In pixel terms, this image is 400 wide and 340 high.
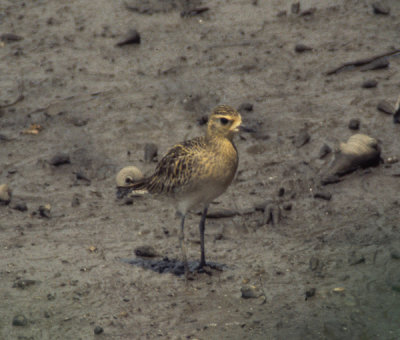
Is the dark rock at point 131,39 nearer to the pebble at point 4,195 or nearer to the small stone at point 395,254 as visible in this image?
the pebble at point 4,195

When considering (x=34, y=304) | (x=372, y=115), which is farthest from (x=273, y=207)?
(x=34, y=304)

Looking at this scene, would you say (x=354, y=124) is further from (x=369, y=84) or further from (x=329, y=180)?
(x=329, y=180)

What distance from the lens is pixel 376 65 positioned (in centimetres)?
979

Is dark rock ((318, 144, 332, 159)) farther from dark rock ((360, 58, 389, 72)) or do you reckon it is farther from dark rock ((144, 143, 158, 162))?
dark rock ((144, 143, 158, 162))

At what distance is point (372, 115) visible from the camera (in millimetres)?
Result: 9125

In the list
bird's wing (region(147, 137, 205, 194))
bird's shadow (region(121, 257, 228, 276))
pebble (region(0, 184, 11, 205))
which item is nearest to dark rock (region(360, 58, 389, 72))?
bird's wing (region(147, 137, 205, 194))

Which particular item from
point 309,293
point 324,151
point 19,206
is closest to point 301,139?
point 324,151

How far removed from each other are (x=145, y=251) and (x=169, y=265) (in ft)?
1.00

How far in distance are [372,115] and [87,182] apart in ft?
12.4

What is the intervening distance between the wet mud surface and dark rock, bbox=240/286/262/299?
0.05 ft

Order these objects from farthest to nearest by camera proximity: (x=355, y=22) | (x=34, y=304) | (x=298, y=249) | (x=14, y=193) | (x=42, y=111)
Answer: (x=355, y=22) < (x=42, y=111) < (x=14, y=193) < (x=298, y=249) < (x=34, y=304)

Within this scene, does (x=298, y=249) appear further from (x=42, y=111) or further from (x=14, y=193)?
(x=42, y=111)

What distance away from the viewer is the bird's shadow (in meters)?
7.18

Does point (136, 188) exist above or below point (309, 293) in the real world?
above
